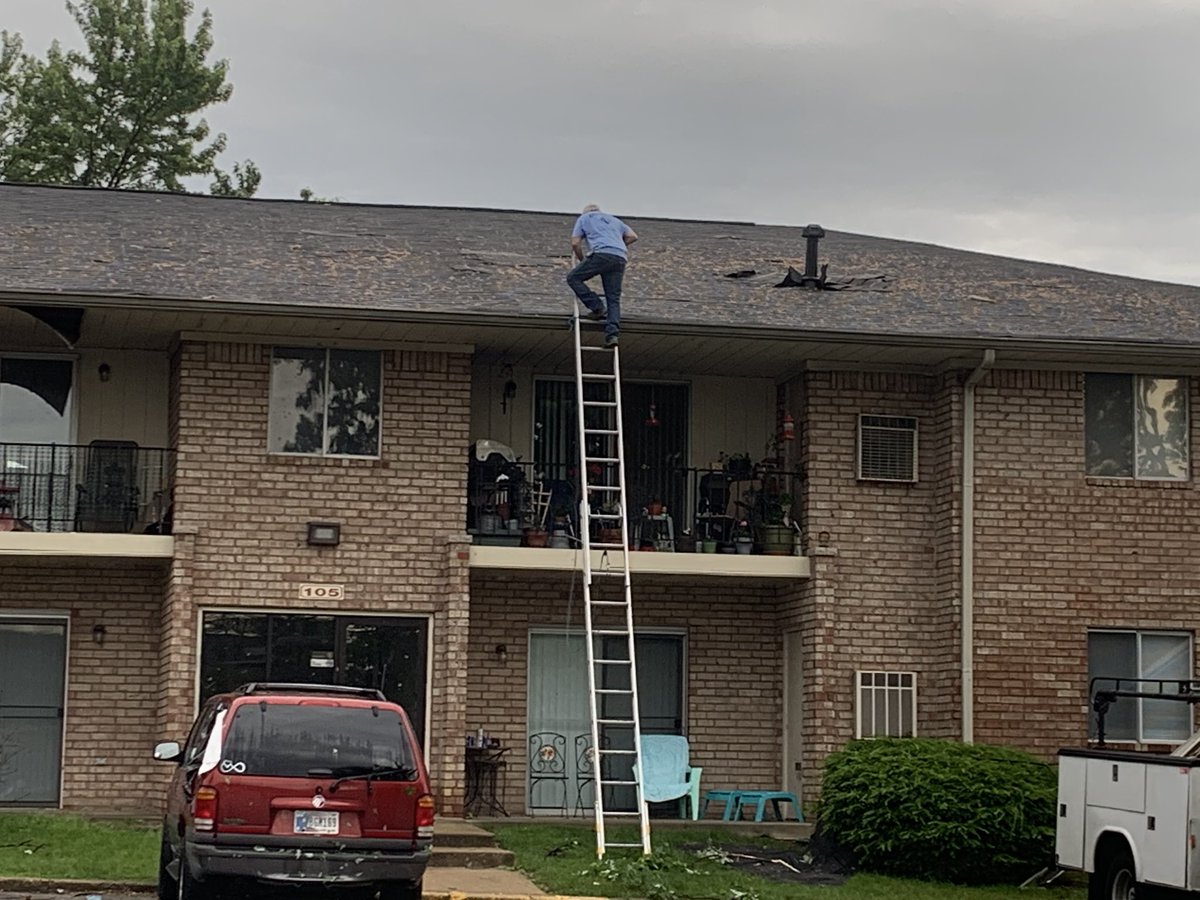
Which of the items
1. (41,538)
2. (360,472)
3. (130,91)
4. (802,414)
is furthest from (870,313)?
(130,91)

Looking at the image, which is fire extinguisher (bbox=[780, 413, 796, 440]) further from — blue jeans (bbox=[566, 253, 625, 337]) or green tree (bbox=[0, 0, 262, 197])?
green tree (bbox=[0, 0, 262, 197])

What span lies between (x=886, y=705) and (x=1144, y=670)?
113 inches

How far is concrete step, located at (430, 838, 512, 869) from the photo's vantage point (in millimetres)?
17750

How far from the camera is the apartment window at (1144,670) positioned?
21984 mm

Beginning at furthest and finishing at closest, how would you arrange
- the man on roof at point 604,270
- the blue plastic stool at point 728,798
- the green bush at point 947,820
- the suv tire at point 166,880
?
1. the blue plastic stool at point 728,798
2. the man on roof at point 604,270
3. the green bush at point 947,820
4. the suv tire at point 166,880

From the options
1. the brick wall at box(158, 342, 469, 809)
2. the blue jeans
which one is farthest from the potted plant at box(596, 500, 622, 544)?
the blue jeans

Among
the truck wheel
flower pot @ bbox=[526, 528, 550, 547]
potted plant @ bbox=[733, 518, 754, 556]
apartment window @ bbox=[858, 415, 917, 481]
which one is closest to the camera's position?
the truck wheel

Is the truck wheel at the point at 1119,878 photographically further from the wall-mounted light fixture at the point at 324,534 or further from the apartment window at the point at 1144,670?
the wall-mounted light fixture at the point at 324,534

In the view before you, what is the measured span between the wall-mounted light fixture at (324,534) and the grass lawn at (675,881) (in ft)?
12.7

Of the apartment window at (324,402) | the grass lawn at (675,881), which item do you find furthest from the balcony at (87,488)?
the grass lawn at (675,881)

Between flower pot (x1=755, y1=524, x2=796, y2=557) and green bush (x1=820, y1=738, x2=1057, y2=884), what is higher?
flower pot (x1=755, y1=524, x2=796, y2=557)

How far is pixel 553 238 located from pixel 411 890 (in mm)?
13014

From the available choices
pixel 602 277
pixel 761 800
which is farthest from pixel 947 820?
pixel 602 277

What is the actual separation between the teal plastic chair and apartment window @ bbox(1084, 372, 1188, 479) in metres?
5.59
